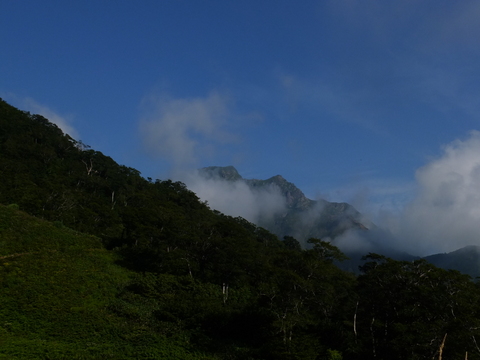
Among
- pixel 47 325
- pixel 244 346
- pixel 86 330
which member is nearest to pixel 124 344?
pixel 86 330

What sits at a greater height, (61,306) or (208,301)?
(61,306)

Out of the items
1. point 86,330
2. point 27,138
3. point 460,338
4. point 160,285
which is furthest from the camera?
point 27,138

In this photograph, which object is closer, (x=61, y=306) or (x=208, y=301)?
(x=61, y=306)

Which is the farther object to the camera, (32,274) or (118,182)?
(118,182)

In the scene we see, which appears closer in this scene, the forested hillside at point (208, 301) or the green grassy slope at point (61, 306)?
the green grassy slope at point (61, 306)

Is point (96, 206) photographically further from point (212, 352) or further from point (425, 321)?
point (425, 321)

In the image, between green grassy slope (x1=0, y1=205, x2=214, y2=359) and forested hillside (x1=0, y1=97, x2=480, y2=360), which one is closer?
green grassy slope (x1=0, y1=205, x2=214, y2=359)

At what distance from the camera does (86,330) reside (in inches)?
1163

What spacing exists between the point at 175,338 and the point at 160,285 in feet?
36.4

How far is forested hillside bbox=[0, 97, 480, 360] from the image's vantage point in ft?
88.7

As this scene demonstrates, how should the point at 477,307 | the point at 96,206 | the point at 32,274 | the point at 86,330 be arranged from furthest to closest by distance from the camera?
the point at 96,206 < the point at 32,274 < the point at 86,330 < the point at 477,307

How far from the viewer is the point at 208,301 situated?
39.2 meters

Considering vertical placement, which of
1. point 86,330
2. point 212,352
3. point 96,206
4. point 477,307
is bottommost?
point 212,352

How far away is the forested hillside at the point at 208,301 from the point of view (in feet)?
88.7
